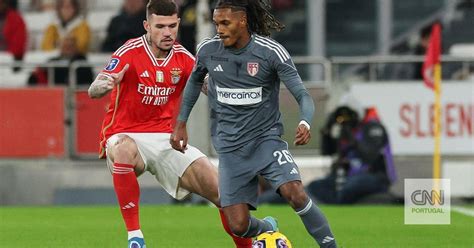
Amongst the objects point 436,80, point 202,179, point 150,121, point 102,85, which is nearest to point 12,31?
point 436,80

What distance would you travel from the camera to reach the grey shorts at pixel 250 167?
10.1 meters

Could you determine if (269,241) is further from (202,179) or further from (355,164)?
(355,164)

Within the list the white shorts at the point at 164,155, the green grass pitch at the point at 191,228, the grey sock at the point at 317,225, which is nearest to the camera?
the grey sock at the point at 317,225

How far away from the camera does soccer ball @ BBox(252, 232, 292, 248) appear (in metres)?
10.5

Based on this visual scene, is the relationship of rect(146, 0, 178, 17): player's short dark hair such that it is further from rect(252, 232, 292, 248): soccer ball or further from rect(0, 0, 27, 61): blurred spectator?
rect(0, 0, 27, 61): blurred spectator

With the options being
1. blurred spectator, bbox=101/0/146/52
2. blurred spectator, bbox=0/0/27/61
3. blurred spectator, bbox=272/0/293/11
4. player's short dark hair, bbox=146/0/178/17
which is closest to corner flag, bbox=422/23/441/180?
blurred spectator, bbox=101/0/146/52

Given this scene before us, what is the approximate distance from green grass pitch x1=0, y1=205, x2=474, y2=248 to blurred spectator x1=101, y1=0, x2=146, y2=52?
3.33m

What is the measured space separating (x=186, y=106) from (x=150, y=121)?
3.27 feet

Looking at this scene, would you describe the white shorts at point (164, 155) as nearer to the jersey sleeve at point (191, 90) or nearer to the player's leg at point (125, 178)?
the player's leg at point (125, 178)

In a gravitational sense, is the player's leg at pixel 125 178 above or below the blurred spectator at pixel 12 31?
below

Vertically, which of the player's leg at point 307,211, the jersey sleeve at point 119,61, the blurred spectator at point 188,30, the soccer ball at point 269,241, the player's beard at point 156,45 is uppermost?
the blurred spectator at point 188,30

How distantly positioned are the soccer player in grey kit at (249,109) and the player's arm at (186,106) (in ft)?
0.46

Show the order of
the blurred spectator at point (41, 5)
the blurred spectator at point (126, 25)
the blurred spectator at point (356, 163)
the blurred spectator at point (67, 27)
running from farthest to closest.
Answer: the blurred spectator at point (41, 5) → the blurred spectator at point (67, 27) → the blurred spectator at point (126, 25) → the blurred spectator at point (356, 163)

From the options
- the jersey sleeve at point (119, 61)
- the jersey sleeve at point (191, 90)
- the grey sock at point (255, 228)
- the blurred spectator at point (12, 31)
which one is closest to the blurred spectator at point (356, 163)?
the blurred spectator at point (12, 31)
